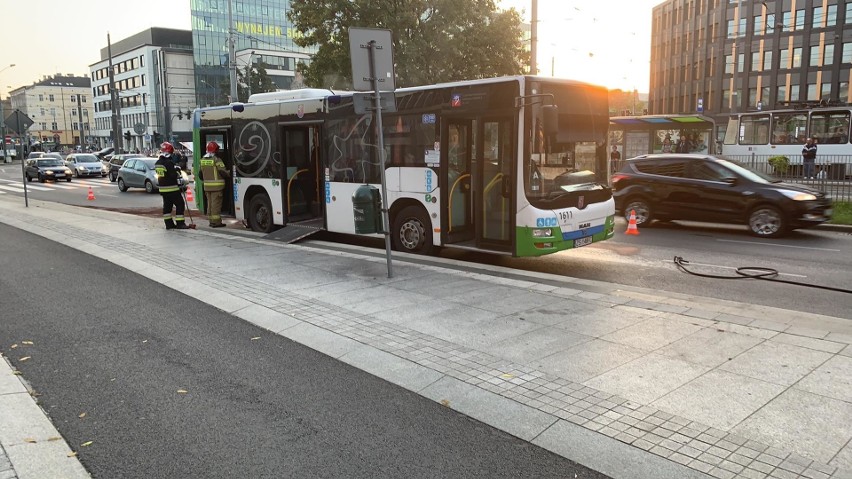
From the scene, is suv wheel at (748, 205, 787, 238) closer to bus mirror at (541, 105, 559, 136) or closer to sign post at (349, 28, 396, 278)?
bus mirror at (541, 105, 559, 136)

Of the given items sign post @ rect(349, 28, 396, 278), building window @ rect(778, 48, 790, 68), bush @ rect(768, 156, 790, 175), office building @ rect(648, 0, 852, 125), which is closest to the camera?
sign post @ rect(349, 28, 396, 278)

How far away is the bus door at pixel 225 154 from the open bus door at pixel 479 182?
640cm

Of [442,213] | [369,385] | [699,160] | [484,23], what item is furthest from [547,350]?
[484,23]

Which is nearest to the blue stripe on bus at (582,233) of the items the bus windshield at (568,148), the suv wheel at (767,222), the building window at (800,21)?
the bus windshield at (568,148)

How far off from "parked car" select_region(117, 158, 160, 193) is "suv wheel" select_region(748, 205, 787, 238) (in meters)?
24.3

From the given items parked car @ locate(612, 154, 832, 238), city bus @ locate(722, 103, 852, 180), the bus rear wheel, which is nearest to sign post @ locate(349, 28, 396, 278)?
the bus rear wheel

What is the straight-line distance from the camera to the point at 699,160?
13.7 metres

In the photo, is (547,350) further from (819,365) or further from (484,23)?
(484,23)

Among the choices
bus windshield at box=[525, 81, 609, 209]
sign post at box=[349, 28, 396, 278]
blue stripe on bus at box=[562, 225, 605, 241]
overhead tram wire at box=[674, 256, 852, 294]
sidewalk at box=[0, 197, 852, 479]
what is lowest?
overhead tram wire at box=[674, 256, 852, 294]

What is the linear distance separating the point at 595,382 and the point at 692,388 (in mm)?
697

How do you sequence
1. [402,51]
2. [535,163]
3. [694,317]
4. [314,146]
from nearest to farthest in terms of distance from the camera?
[694,317] → [535,163] → [314,146] → [402,51]

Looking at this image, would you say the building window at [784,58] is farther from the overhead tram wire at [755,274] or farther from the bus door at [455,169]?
the bus door at [455,169]

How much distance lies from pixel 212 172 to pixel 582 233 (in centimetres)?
868

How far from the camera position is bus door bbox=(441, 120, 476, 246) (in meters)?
10.0
